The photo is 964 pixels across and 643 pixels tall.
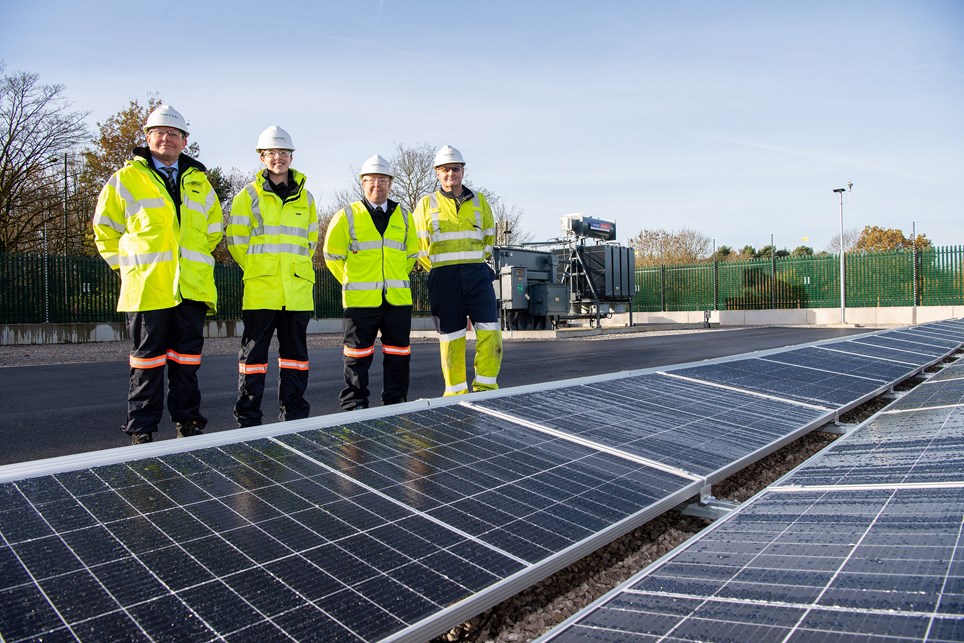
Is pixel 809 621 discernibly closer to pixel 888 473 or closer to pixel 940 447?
pixel 888 473

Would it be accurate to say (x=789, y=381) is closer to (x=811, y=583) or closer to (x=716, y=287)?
(x=811, y=583)

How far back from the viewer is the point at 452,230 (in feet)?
18.6

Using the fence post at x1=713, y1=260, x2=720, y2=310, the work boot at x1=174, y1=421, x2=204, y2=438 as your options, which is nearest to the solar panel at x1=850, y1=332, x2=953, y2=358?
the work boot at x1=174, y1=421, x2=204, y2=438

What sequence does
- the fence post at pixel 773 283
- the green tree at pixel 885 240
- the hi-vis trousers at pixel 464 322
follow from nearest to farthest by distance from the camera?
1. the hi-vis trousers at pixel 464 322
2. the fence post at pixel 773 283
3. the green tree at pixel 885 240

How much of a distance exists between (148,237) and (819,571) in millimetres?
4226

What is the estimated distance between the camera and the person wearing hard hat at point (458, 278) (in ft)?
18.3

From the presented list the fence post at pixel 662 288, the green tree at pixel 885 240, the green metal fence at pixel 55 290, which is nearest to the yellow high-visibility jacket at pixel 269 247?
the green metal fence at pixel 55 290

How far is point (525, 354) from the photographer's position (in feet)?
41.5

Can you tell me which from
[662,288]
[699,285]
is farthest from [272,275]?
[662,288]

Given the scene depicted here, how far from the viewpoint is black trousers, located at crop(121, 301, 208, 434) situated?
413 cm

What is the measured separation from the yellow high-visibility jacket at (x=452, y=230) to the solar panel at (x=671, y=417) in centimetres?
192

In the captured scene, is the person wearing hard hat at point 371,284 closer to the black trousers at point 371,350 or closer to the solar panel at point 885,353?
the black trousers at point 371,350

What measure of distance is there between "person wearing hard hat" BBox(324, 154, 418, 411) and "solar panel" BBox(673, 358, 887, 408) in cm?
227

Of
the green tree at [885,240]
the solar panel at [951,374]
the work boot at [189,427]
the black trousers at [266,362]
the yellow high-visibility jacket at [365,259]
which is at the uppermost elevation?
the green tree at [885,240]
